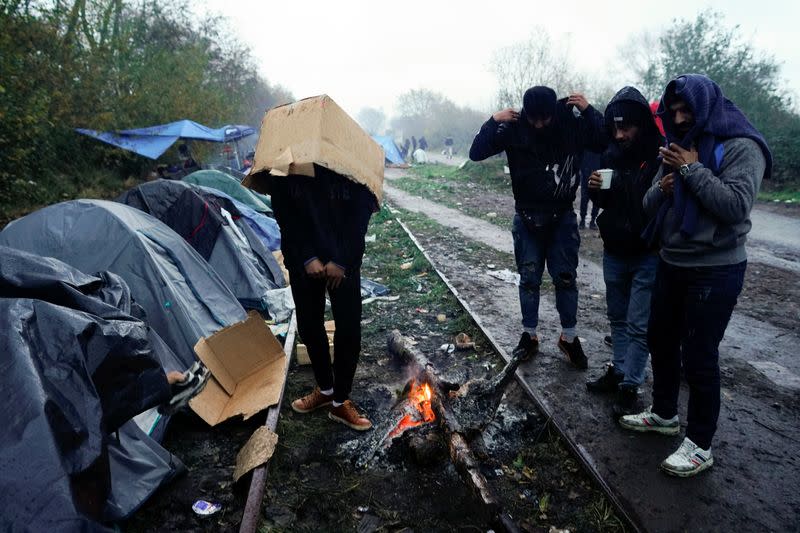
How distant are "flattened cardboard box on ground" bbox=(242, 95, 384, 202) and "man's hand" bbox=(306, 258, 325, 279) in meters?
0.54

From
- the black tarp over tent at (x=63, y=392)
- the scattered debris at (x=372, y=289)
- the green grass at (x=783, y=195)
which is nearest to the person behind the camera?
the black tarp over tent at (x=63, y=392)

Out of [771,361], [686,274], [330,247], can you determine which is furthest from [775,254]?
[330,247]

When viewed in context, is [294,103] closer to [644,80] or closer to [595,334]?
[595,334]

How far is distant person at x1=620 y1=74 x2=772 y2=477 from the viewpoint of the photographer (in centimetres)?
218

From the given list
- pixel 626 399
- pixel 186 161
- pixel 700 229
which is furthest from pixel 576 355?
pixel 186 161

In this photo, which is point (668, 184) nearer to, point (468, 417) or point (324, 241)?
point (468, 417)

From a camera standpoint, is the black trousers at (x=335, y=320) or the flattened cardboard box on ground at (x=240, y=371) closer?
the black trousers at (x=335, y=320)

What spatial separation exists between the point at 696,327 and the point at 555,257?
4.80 feet

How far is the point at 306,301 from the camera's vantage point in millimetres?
2967


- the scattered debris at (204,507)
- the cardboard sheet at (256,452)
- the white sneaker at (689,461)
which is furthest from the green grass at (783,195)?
the scattered debris at (204,507)

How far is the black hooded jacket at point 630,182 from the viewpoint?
119 inches

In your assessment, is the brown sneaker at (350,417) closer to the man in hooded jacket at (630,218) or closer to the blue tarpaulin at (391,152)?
the man in hooded jacket at (630,218)

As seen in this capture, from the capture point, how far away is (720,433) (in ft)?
10.1

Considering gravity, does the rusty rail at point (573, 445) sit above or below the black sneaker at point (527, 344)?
below
